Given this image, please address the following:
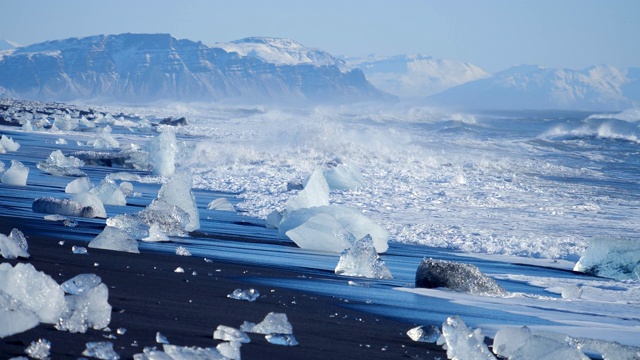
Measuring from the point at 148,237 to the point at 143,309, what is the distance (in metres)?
2.60

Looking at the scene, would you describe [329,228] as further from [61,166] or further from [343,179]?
[61,166]

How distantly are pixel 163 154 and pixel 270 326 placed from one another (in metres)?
10.9

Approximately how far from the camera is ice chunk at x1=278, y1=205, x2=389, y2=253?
263 inches

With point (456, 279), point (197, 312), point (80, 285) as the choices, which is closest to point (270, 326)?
point (197, 312)

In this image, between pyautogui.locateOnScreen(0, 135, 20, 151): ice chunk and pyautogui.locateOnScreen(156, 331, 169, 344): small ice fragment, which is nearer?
pyautogui.locateOnScreen(156, 331, 169, 344): small ice fragment

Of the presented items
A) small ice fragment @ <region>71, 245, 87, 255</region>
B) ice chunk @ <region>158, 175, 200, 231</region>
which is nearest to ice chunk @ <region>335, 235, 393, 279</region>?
small ice fragment @ <region>71, 245, 87, 255</region>

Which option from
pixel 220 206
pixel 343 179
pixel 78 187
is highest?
pixel 78 187

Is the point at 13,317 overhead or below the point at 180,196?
overhead

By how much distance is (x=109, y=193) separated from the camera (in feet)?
27.6

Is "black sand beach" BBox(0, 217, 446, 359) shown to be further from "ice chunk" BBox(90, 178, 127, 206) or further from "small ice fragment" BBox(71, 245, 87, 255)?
"ice chunk" BBox(90, 178, 127, 206)

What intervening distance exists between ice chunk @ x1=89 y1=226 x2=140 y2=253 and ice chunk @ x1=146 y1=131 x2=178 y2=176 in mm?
8384

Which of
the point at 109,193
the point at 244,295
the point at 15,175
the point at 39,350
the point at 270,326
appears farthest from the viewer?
the point at 15,175

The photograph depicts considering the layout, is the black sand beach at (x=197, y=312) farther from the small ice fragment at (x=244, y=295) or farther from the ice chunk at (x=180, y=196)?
the ice chunk at (x=180, y=196)

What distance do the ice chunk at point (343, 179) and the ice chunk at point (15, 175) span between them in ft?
13.3
